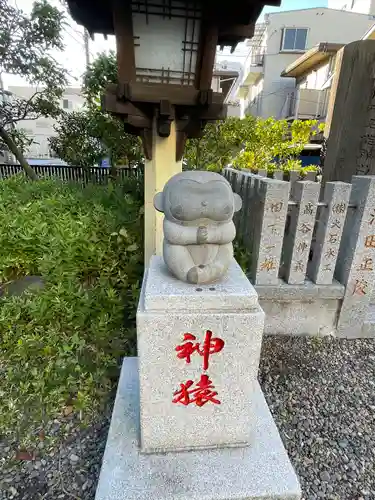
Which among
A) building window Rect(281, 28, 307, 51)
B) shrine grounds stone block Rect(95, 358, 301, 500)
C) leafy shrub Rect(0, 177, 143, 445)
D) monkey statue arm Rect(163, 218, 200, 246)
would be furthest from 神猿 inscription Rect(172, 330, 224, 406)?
building window Rect(281, 28, 307, 51)

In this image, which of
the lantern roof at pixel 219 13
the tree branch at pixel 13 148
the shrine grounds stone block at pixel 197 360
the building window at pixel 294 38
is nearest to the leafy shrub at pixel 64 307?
the shrine grounds stone block at pixel 197 360

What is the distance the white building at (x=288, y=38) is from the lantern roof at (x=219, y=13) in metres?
16.5

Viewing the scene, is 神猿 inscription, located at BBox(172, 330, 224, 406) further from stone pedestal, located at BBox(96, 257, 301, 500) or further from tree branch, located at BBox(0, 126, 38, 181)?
tree branch, located at BBox(0, 126, 38, 181)

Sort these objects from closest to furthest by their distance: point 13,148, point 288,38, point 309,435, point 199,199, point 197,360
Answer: point 199,199, point 197,360, point 309,435, point 13,148, point 288,38

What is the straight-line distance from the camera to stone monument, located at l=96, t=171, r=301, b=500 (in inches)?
61.2

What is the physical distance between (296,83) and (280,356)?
59.8 feet

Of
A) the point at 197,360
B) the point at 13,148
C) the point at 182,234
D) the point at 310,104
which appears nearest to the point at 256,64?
the point at 310,104

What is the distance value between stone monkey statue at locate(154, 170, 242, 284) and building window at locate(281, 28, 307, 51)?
65.0 ft

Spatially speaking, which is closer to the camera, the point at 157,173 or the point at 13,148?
the point at 157,173

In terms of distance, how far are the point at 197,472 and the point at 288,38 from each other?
20927 mm

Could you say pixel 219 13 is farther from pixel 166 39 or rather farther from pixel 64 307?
pixel 64 307

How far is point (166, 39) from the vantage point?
216cm

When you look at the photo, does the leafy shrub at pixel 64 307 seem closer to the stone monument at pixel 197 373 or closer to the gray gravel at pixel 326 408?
the stone monument at pixel 197 373

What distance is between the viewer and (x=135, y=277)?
3.38 meters
